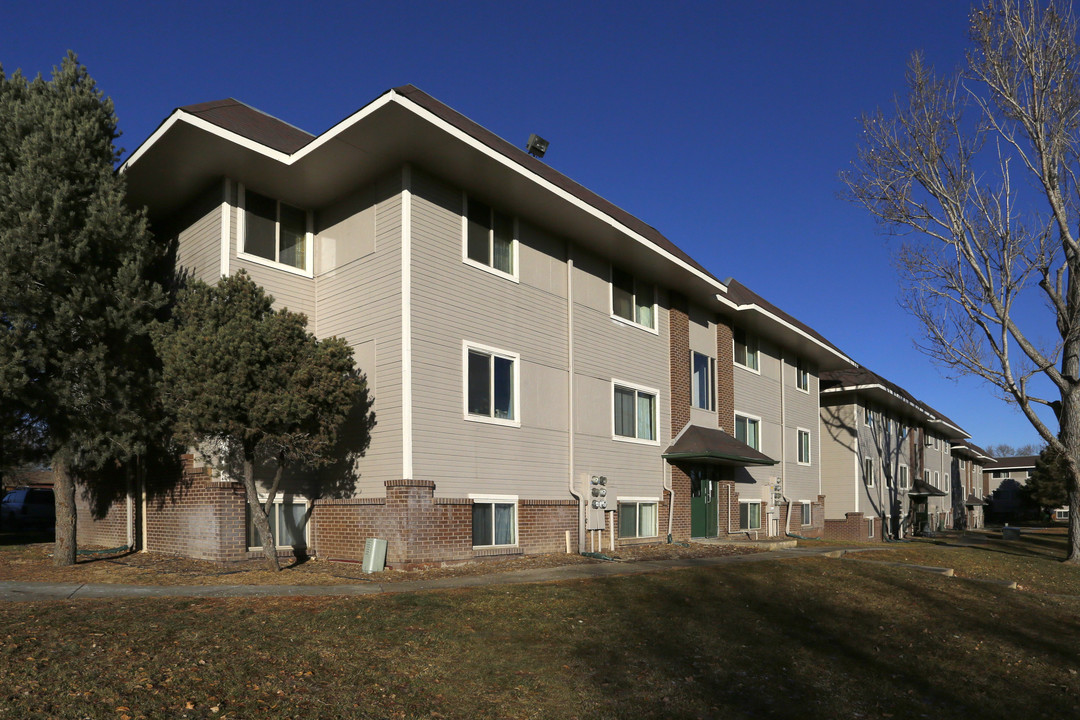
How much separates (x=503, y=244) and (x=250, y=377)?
675cm

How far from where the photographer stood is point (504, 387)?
1752 cm

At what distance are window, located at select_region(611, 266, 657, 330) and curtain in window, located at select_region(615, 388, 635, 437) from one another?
1.91 metres

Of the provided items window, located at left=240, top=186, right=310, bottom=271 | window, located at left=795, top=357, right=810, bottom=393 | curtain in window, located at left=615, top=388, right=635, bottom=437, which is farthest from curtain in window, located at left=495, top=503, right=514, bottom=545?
window, located at left=795, top=357, right=810, bottom=393

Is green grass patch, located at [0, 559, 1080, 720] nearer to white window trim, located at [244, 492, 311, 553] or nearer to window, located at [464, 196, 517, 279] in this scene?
white window trim, located at [244, 492, 311, 553]

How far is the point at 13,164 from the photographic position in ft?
47.1

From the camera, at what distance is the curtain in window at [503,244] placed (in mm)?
17859

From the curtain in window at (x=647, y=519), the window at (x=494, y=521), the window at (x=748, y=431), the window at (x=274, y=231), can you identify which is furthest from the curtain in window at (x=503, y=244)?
the window at (x=748, y=431)

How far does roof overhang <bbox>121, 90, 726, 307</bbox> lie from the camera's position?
48.2 ft

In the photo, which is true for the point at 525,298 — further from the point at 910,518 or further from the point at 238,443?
the point at 910,518

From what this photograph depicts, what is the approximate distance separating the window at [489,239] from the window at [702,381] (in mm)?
8600

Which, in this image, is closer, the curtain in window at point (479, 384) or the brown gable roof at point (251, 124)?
the brown gable roof at point (251, 124)

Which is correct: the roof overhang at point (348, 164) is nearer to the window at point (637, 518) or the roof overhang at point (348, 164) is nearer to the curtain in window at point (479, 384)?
the curtain in window at point (479, 384)

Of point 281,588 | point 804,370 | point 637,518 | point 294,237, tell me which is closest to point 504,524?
point 637,518

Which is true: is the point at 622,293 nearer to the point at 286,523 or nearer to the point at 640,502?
the point at 640,502
